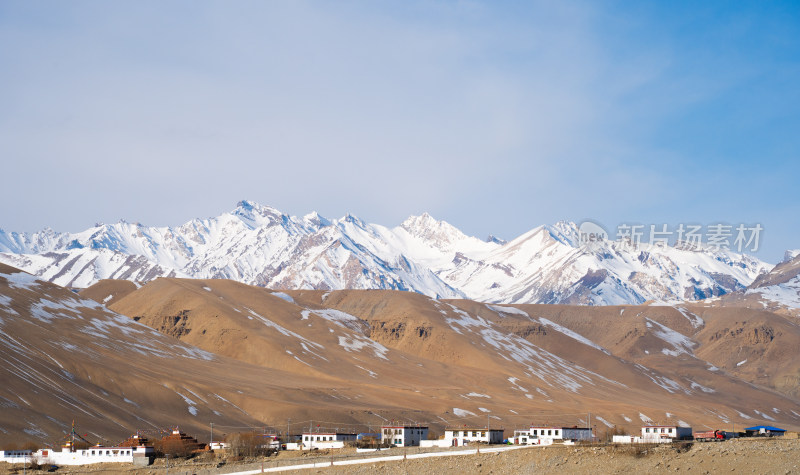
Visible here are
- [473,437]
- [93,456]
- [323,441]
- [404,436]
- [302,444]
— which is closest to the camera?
[93,456]

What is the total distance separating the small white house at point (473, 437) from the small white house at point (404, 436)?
532 cm

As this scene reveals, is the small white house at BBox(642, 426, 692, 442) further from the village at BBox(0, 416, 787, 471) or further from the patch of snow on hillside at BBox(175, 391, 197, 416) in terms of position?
the patch of snow on hillside at BBox(175, 391, 197, 416)

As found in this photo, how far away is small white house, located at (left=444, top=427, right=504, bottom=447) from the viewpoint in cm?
10306

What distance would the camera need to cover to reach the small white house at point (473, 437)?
103m

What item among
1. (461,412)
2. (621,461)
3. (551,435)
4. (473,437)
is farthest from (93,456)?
(461,412)

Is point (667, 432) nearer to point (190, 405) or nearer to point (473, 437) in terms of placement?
point (473, 437)

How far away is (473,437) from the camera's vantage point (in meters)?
105

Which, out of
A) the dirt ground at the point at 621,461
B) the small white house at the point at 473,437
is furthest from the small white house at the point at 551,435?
the dirt ground at the point at 621,461

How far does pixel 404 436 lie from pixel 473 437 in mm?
9356

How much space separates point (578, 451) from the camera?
74188 mm

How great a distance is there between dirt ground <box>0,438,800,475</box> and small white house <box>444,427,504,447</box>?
79.7 feet

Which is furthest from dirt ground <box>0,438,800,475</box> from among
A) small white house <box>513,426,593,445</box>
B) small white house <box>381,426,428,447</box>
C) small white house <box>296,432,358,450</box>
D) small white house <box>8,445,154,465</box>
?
small white house <box>381,426,428,447</box>

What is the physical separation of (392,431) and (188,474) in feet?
109

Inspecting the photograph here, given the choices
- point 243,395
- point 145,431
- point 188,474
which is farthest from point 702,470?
point 243,395
